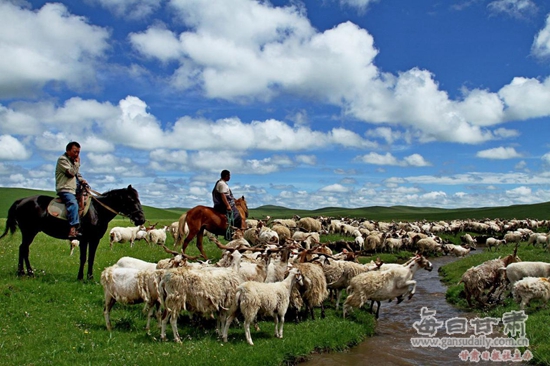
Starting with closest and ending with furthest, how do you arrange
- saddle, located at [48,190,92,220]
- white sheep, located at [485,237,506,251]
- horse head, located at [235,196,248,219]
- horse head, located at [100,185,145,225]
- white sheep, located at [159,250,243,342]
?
white sheep, located at [159,250,243,342], saddle, located at [48,190,92,220], horse head, located at [100,185,145,225], horse head, located at [235,196,248,219], white sheep, located at [485,237,506,251]

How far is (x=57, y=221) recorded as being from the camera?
45.8 feet

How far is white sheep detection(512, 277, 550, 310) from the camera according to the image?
42.6 ft

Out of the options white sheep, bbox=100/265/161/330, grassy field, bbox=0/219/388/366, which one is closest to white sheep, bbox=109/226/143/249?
grassy field, bbox=0/219/388/366

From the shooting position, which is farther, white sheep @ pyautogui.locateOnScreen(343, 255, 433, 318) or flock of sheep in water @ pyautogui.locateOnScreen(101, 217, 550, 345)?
white sheep @ pyautogui.locateOnScreen(343, 255, 433, 318)

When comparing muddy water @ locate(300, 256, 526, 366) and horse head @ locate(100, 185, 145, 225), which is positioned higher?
horse head @ locate(100, 185, 145, 225)

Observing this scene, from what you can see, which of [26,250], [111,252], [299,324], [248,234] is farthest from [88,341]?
[248,234]

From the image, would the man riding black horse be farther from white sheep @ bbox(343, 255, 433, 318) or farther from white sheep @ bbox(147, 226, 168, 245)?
white sheep @ bbox(147, 226, 168, 245)

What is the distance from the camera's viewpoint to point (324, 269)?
48.5 ft

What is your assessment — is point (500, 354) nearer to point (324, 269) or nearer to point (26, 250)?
point (324, 269)

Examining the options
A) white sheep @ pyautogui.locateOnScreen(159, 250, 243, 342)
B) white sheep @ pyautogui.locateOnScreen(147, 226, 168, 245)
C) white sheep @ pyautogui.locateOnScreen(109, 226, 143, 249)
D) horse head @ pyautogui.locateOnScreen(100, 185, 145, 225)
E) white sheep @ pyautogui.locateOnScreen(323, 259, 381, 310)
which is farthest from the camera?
white sheep @ pyautogui.locateOnScreen(147, 226, 168, 245)

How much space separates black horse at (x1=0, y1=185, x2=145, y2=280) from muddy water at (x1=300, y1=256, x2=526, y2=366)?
845 cm

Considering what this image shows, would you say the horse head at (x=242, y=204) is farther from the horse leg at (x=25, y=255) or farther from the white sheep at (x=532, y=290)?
the white sheep at (x=532, y=290)

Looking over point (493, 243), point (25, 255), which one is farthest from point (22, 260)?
point (493, 243)

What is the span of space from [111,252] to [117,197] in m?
7.29
